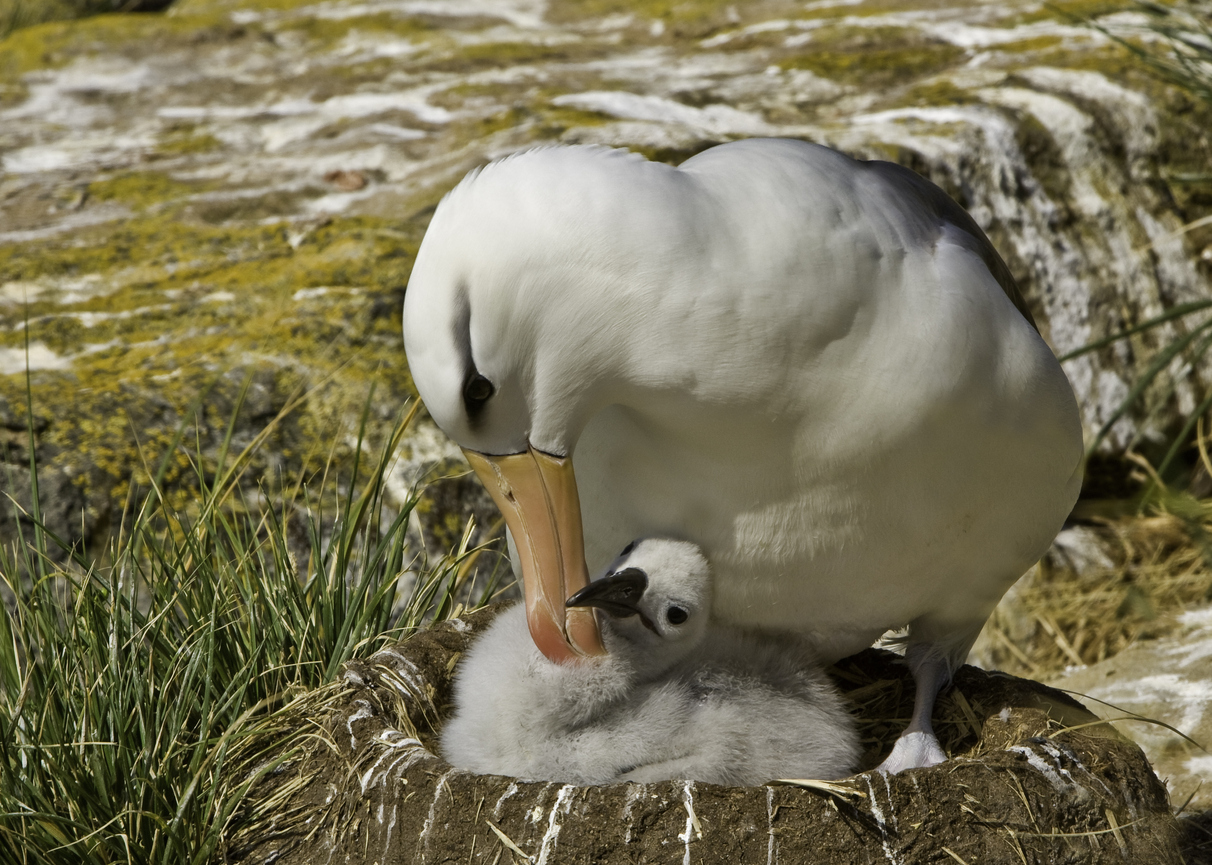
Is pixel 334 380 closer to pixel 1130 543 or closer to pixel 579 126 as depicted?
pixel 579 126

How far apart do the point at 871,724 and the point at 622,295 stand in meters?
1.51

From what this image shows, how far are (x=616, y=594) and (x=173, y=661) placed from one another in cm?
107

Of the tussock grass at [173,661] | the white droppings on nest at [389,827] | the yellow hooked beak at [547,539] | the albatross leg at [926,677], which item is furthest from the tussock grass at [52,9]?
the albatross leg at [926,677]

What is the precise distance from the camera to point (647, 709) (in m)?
2.70

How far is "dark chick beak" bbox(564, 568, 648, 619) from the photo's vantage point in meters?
2.55

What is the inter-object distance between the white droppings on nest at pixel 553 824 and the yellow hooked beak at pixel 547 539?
1.38 ft

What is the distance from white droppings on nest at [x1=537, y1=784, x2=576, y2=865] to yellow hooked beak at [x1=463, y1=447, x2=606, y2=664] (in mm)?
421

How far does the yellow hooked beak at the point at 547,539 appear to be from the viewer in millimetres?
2482

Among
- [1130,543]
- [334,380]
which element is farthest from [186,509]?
[1130,543]

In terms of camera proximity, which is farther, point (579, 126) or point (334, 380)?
point (579, 126)

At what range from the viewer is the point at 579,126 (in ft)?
17.1

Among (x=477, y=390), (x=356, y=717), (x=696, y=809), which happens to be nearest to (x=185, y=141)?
(x=356, y=717)

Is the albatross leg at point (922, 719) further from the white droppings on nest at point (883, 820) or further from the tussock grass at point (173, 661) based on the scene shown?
the tussock grass at point (173, 661)

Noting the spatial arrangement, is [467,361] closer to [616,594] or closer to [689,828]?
[616,594]
